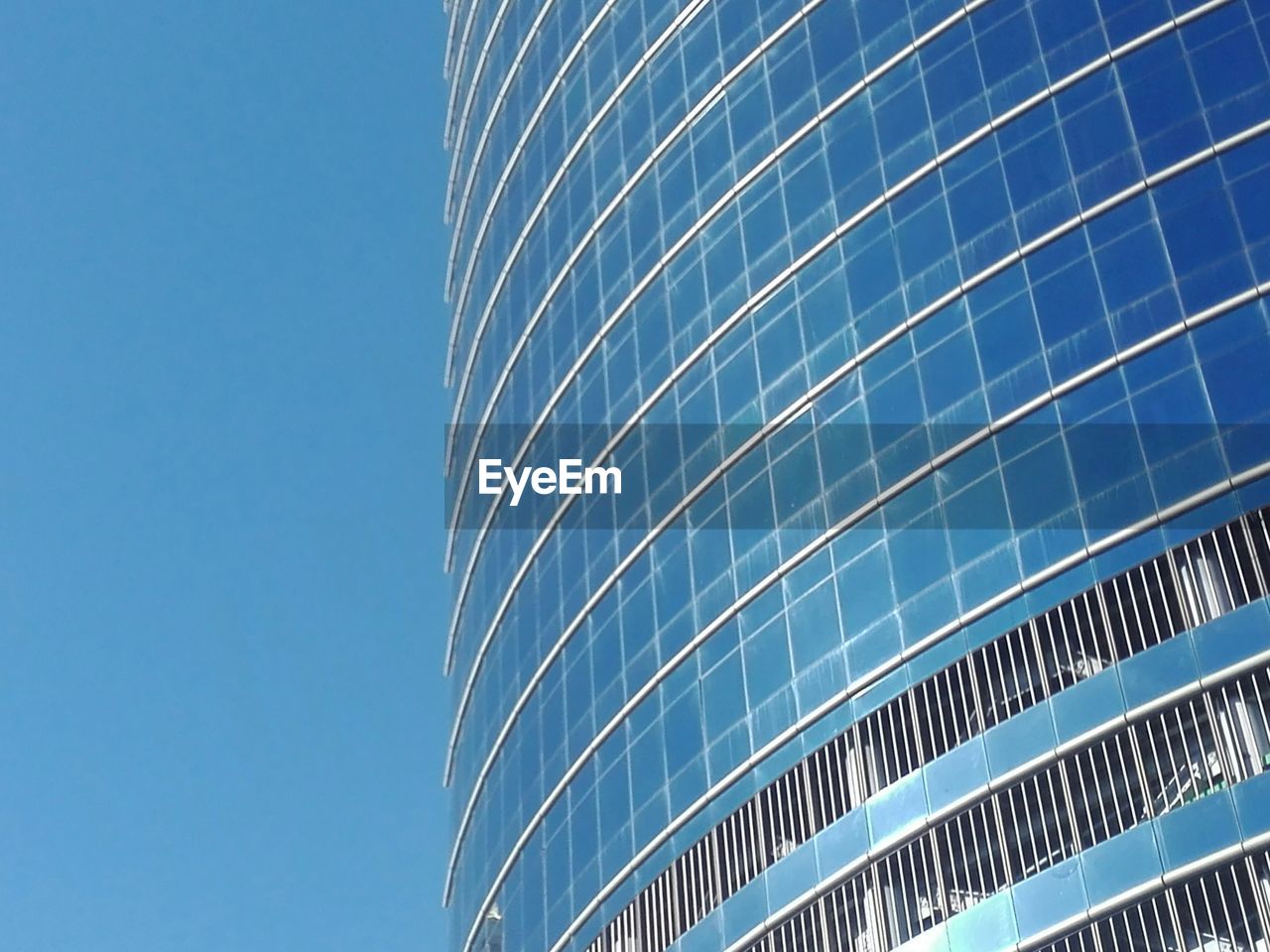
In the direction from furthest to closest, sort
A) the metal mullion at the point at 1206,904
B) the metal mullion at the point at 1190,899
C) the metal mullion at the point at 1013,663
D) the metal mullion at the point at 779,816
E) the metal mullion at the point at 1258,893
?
the metal mullion at the point at 779,816
the metal mullion at the point at 1013,663
the metal mullion at the point at 1190,899
the metal mullion at the point at 1206,904
the metal mullion at the point at 1258,893

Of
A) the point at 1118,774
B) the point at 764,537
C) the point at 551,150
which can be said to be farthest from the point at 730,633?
the point at 551,150

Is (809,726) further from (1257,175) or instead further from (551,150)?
(551,150)

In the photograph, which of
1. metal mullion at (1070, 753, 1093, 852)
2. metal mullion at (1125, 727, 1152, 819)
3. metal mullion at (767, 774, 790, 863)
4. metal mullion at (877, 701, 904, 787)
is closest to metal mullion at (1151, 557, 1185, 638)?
metal mullion at (1125, 727, 1152, 819)

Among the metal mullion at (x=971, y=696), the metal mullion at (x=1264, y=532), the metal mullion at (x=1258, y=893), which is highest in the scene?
the metal mullion at (x=1264, y=532)

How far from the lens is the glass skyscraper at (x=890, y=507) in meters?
43.8

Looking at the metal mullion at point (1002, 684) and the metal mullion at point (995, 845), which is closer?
the metal mullion at point (995, 845)

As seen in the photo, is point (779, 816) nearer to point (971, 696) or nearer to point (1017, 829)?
point (971, 696)

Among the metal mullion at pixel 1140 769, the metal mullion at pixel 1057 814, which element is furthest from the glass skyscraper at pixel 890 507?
the metal mullion at pixel 1057 814

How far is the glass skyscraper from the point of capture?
43.8m

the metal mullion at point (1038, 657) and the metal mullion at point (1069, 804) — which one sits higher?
the metal mullion at point (1038, 657)

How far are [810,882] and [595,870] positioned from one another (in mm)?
8229

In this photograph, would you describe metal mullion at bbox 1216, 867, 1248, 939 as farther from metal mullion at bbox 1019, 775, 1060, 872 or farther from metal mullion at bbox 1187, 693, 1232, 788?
metal mullion at bbox 1019, 775, 1060, 872

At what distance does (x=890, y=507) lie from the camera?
5088cm

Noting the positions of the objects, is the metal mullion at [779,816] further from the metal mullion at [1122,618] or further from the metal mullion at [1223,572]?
the metal mullion at [1223,572]
